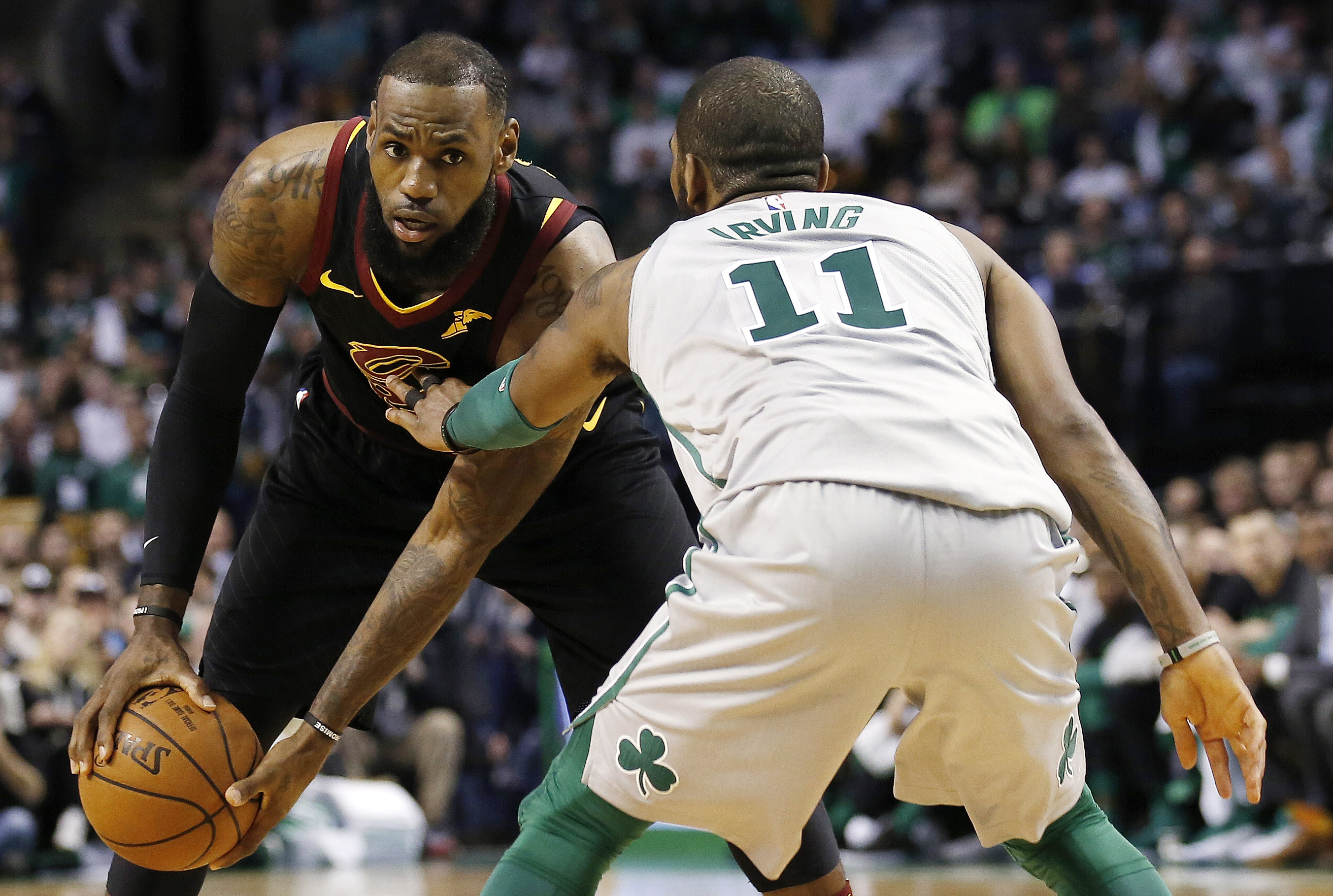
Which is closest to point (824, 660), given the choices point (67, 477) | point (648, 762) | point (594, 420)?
point (648, 762)

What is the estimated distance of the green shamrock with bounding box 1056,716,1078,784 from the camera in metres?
2.46

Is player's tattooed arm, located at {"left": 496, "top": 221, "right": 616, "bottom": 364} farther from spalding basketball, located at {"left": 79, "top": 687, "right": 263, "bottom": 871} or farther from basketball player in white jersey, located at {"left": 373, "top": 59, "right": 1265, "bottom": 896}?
spalding basketball, located at {"left": 79, "top": 687, "right": 263, "bottom": 871}

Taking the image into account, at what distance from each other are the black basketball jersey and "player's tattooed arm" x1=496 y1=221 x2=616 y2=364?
2 cm

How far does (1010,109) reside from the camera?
13.0 metres

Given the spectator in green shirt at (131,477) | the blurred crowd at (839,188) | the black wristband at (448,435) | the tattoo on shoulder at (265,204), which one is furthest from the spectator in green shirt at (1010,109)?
the black wristband at (448,435)

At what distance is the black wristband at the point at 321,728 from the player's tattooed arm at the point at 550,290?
86cm

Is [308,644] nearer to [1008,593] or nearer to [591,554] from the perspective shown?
[591,554]

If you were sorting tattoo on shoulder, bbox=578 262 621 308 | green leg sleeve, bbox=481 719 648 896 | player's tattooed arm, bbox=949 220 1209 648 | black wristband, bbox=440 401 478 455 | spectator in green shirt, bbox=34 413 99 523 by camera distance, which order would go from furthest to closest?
spectator in green shirt, bbox=34 413 99 523, black wristband, bbox=440 401 478 455, tattoo on shoulder, bbox=578 262 621 308, player's tattooed arm, bbox=949 220 1209 648, green leg sleeve, bbox=481 719 648 896

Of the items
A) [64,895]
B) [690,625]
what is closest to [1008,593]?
[690,625]

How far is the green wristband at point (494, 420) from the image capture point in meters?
2.89

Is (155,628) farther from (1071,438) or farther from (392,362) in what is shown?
(1071,438)

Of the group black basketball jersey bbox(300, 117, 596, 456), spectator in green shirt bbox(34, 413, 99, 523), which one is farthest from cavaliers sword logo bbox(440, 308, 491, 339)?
spectator in green shirt bbox(34, 413, 99, 523)

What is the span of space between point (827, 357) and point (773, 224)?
289 millimetres

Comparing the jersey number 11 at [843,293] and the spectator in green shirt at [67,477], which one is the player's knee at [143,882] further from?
the spectator in green shirt at [67,477]
